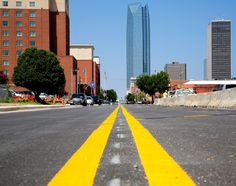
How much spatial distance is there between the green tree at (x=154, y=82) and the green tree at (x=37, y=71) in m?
69.8

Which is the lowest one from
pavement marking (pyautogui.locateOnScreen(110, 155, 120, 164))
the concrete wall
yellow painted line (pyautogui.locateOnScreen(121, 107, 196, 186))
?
pavement marking (pyautogui.locateOnScreen(110, 155, 120, 164))

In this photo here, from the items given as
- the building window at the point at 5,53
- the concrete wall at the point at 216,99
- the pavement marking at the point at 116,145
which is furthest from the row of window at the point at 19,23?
the pavement marking at the point at 116,145

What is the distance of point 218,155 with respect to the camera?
16.1ft

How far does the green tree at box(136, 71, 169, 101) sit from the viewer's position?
142625 millimetres

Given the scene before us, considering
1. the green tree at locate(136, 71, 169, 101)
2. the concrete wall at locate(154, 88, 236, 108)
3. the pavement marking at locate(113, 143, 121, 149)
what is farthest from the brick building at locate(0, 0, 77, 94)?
the pavement marking at locate(113, 143, 121, 149)

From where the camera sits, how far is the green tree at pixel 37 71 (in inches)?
2847

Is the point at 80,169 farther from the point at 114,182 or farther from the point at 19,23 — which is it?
the point at 19,23

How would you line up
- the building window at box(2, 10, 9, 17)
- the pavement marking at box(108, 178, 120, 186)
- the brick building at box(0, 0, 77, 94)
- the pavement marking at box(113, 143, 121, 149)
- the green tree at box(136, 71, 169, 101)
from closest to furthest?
the pavement marking at box(108, 178, 120, 186) < the pavement marking at box(113, 143, 121, 149) < the brick building at box(0, 0, 77, 94) < the building window at box(2, 10, 9, 17) < the green tree at box(136, 71, 169, 101)

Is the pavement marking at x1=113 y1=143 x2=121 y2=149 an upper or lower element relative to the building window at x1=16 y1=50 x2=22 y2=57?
lower

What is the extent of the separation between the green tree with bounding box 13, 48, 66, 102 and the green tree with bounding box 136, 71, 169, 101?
2748 inches

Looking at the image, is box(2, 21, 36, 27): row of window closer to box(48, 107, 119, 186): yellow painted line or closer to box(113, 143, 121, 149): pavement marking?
box(113, 143, 121, 149): pavement marking

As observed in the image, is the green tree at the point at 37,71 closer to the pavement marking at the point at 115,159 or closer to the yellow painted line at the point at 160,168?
the yellow painted line at the point at 160,168

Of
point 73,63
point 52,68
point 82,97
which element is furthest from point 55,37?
point 82,97

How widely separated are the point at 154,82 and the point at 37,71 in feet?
243
